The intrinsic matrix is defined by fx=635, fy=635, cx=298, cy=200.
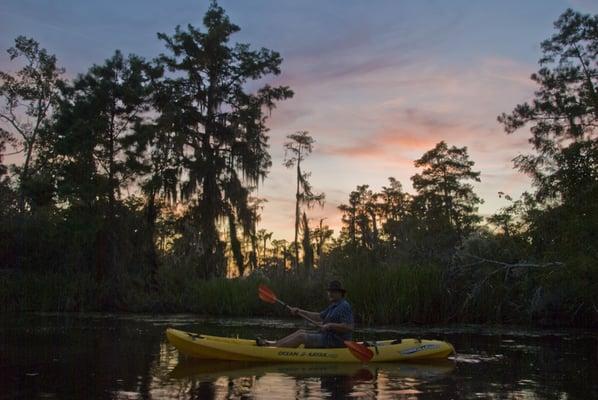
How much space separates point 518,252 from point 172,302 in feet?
39.1

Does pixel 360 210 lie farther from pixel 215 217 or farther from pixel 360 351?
pixel 360 351

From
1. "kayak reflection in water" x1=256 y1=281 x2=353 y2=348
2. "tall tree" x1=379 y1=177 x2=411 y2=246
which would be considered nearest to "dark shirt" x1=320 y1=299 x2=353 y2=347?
"kayak reflection in water" x1=256 y1=281 x2=353 y2=348

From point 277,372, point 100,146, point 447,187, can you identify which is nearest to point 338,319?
point 277,372

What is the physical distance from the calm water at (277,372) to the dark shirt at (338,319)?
0.52m

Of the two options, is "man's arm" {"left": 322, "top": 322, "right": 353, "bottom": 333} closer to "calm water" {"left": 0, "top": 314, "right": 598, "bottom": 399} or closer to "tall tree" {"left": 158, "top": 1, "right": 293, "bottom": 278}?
"calm water" {"left": 0, "top": 314, "right": 598, "bottom": 399}

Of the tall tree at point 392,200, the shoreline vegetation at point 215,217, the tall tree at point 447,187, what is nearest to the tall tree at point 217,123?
the shoreline vegetation at point 215,217

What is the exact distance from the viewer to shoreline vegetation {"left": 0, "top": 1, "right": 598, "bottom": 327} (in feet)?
53.2

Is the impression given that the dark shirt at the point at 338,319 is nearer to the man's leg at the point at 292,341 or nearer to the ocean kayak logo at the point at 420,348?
the man's leg at the point at 292,341

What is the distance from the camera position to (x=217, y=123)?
28703 millimetres

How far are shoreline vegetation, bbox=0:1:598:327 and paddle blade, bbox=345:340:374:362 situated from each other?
18.8ft

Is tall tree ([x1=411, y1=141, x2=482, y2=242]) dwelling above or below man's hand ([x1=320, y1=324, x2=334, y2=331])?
above

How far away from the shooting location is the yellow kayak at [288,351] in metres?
9.95

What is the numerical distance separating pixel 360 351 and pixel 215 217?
1896 centimetres

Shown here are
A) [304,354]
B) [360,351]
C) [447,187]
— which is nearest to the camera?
[360,351]
